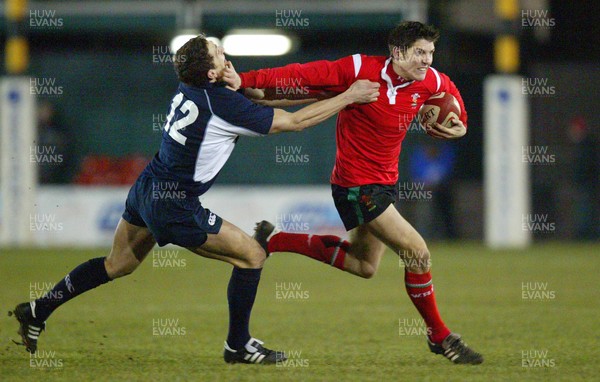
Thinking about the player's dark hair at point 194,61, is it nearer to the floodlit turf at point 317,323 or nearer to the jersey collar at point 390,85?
the jersey collar at point 390,85

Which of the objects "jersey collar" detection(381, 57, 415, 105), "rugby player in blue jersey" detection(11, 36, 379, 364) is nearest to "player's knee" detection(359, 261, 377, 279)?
"rugby player in blue jersey" detection(11, 36, 379, 364)

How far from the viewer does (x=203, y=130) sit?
5.91 m

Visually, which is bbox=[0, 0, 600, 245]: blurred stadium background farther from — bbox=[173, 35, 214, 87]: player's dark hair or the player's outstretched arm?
bbox=[173, 35, 214, 87]: player's dark hair

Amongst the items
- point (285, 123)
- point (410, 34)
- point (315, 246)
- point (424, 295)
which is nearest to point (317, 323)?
point (315, 246)

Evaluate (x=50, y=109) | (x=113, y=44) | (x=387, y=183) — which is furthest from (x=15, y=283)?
(x=113, y=44)

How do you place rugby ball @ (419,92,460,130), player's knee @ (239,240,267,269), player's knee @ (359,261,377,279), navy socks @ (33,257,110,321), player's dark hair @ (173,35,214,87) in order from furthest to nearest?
player's knee @ (359,261,377,279) < rugby ball @ (419,92,460,130) < navy socks @ (33,257,110,321) < player's knee @ (239,240,267,269) < player's dark hair @ (173,35,214,87)

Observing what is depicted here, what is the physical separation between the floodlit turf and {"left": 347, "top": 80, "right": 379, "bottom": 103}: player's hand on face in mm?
1588

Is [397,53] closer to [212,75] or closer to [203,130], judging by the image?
[212,75]

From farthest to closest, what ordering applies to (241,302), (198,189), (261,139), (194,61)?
(261,139), (241,302), (198,189), (194,61)

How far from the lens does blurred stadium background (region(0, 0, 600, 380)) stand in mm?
16641

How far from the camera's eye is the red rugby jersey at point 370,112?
6.38 metres

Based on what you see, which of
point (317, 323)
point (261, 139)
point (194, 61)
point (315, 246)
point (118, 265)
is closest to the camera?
point (194, 61)

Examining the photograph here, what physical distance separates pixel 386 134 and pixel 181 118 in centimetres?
135

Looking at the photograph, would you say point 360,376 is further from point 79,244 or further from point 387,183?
point 79,244
